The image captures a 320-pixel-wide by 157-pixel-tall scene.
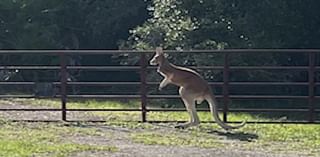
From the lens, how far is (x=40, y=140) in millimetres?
12617

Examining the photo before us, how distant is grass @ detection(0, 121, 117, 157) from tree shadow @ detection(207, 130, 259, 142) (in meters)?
1.86

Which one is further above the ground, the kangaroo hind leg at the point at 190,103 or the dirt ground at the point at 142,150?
the kangaroo hind leg at the point at 190,103

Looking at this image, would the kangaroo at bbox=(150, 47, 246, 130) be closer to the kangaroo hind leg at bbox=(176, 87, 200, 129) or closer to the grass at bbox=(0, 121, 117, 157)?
the kangaroo hind leg at bbox=(176, 87, 200, 129)

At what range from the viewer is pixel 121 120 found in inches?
616

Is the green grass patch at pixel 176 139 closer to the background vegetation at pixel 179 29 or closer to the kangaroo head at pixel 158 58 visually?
the kangaroo head at pixel 158 58

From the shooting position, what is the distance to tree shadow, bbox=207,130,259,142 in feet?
43.1

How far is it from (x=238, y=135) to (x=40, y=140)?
9.80ft

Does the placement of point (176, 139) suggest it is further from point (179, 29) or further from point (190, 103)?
point (179, 29)

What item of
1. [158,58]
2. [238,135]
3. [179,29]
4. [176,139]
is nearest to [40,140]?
[176,139]

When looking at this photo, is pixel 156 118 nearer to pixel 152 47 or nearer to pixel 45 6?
pixel 152 47

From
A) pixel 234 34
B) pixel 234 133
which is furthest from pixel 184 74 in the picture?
pixel 234 34

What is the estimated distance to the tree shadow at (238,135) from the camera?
1314 centimetres

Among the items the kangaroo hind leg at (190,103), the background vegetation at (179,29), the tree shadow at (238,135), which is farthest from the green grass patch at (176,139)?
the background vegetation at (179,29)

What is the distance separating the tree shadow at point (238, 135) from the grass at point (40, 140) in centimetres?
186
